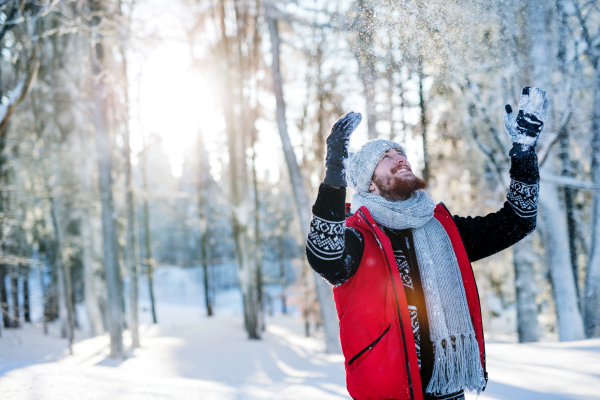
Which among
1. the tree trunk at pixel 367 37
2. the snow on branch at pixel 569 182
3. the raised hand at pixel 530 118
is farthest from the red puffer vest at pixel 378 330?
the snow on branch at pixel 569 182

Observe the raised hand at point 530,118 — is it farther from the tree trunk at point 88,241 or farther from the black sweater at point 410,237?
the tree trunk at point 88,241

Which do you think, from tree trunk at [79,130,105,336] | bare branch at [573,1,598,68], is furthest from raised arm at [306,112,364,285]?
tree trunk at [79,130,105,336]

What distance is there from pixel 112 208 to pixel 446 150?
9401mm

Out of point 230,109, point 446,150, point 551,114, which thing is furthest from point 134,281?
point 551,114

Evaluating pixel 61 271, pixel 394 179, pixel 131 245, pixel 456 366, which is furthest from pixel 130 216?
pixel 456 366

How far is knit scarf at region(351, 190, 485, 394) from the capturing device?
158cm

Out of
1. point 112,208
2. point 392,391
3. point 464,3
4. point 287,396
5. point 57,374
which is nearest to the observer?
point 392,391

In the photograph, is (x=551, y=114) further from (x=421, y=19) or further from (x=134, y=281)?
(x=134, y=281)

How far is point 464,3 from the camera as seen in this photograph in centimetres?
239

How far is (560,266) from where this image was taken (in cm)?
528

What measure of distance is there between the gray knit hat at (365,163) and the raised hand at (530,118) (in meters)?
0.59

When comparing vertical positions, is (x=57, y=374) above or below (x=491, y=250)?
below

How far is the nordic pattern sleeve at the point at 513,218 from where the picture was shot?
1.77 m

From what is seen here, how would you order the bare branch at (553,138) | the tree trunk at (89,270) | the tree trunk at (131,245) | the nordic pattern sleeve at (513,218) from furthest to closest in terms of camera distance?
1. the tree trunk at (89,270)
2. the tree trunk at (131,245)
3. the bare branch at (553,138)
4. the nordic pattern sleeve at (513,218)
